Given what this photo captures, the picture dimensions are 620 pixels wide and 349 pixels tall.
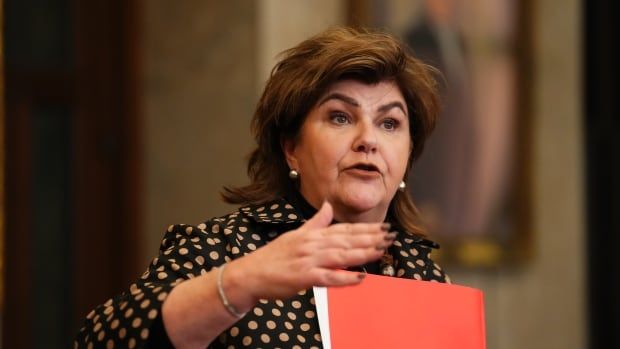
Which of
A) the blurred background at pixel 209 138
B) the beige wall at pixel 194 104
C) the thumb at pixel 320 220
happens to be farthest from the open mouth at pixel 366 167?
the beige wall at pixel 194 104

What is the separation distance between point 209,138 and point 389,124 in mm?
3317

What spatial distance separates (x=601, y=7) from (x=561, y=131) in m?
1.05

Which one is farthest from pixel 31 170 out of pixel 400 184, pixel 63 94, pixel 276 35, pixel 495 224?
pixel 400 184

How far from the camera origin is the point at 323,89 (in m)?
2.73

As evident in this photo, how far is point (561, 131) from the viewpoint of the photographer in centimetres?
734

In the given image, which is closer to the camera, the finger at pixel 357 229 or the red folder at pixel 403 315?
the finger at pixel 357 229

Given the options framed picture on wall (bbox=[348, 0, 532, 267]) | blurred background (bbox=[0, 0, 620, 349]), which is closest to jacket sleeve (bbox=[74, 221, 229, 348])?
blurred background (bbox=[0, 0, 620, 349])

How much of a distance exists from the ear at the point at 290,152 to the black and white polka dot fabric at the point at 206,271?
12 centimetres

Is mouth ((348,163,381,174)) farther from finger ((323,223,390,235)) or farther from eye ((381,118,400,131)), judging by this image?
finger ((323,223,390,235))

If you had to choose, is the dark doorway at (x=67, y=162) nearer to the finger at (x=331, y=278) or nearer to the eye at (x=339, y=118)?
the eye at (x=339, y=118)

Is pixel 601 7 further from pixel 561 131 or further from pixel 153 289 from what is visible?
pixel 153 289

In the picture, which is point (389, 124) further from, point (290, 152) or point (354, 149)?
point (290, 152)

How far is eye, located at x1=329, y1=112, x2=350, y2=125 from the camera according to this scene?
273 centimetres

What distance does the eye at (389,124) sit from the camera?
2.77 m
